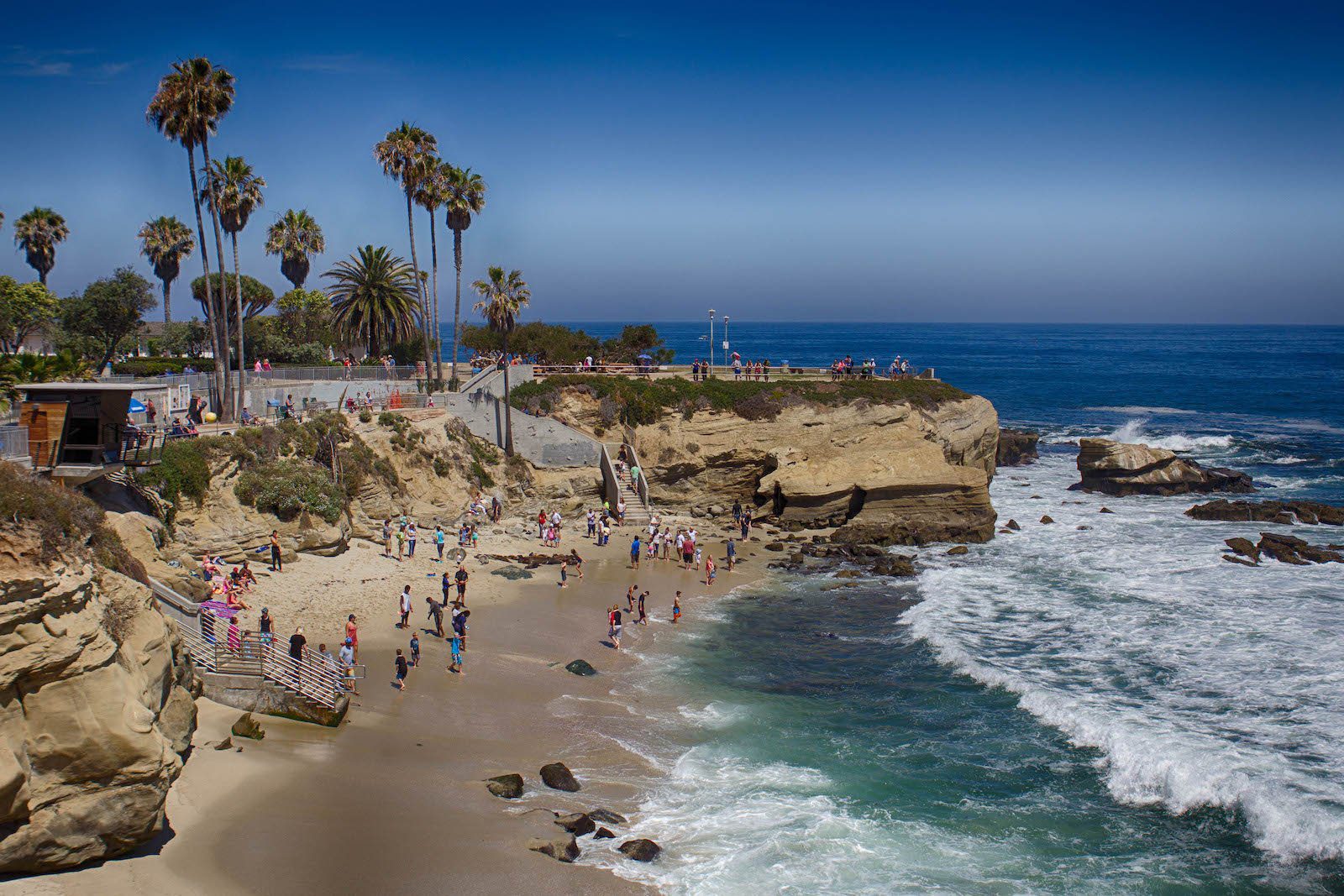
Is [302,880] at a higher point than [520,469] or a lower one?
lower

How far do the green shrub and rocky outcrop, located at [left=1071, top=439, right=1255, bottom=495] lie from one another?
37.7m

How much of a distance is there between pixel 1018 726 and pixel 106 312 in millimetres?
47065

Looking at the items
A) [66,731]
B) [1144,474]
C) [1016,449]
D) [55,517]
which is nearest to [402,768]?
[66,731]

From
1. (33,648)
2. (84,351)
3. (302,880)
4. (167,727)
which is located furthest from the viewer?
(84,351)

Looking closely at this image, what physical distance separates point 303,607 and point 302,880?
1241 cm

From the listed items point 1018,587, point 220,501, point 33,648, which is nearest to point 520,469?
point 220,501

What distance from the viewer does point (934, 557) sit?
35938 millimetres

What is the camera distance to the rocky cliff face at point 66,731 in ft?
39.1

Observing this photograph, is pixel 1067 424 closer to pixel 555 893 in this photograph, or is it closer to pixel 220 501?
pixel 220 501

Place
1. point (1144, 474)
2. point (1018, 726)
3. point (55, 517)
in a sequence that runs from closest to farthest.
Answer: point (55, 517)
point (1018, 726)
point (1144, 474)

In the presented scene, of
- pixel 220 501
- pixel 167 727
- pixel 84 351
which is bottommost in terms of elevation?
pixel 167 727

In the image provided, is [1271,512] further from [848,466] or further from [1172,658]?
[1172,658]

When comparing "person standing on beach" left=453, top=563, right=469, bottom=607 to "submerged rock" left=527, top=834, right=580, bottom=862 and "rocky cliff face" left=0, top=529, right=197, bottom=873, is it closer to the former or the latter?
"submerged rock" left=527, top=834, right=580, bottom=862

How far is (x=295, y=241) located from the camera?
53.3m
